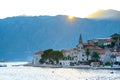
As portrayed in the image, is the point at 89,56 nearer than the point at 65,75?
No

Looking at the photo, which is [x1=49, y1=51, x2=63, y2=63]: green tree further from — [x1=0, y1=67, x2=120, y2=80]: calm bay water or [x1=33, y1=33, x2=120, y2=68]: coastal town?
[x1=0, y1=67, x2=120, y2=80]: calm bay water

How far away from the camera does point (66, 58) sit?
11856cm

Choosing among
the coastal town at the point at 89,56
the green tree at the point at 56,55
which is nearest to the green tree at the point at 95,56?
the coastal town at the point at 89,56

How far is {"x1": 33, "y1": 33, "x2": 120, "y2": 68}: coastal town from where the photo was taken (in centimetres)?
10475

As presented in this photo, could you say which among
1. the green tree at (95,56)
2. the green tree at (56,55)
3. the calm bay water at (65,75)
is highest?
the green tree at (56,55)

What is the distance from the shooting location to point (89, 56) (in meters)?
110

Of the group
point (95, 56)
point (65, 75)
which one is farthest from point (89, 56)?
point (65, 75)

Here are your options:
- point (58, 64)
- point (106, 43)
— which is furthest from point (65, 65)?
point (106, 43)

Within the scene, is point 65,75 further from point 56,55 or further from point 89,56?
point 56,55

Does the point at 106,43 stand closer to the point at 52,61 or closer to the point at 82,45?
the point at 82,45

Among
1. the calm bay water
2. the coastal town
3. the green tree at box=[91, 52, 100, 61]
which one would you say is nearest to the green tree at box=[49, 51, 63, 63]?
the coastal town

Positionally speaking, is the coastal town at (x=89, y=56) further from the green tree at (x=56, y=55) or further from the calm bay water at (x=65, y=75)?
the calm bay water at (x=65, y=75)

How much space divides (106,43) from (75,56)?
30.5ft

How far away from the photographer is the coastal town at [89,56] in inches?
4124
